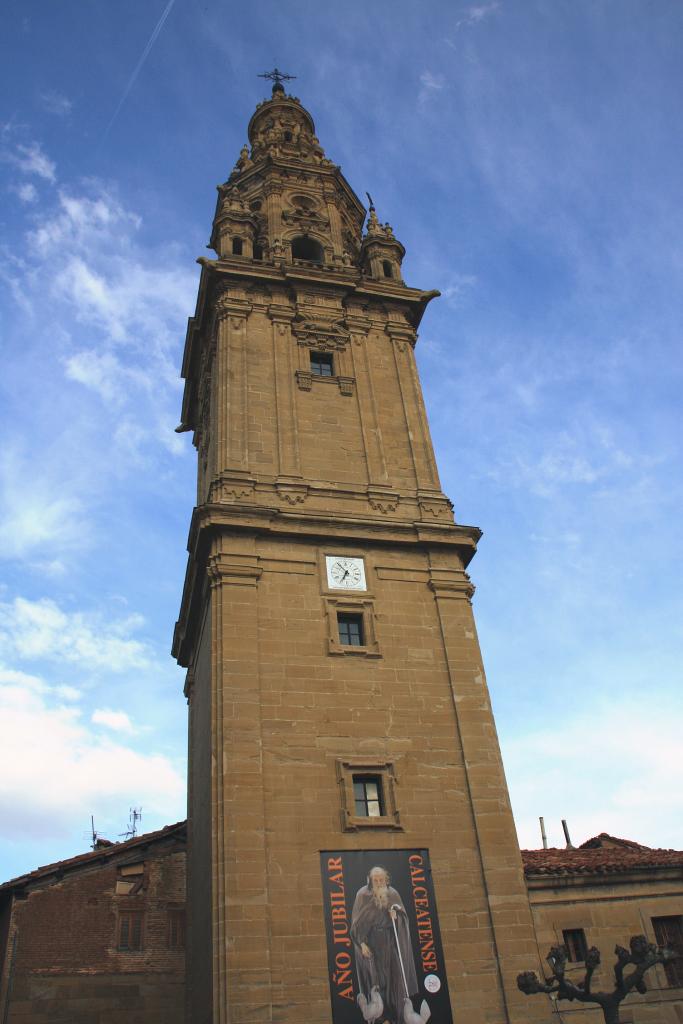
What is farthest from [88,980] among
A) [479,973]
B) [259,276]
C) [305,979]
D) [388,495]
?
[259,276]

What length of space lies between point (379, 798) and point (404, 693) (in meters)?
2.68

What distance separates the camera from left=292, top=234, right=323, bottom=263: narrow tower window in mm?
34469

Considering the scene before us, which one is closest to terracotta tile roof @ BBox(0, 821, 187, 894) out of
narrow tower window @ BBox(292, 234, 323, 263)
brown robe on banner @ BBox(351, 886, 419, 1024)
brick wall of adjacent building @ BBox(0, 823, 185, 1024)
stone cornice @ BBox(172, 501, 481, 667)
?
brick wall of adjacent building @ BBox(0, 823, 185, 1024)

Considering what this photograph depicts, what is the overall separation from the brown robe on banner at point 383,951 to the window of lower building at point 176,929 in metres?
8.89

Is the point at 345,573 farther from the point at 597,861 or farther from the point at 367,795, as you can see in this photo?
the point at 597,861

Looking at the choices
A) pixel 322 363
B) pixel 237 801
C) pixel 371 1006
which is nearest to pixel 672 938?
pixel 371 1006

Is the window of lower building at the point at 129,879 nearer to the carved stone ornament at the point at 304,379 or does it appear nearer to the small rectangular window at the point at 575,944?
the small rectangular window at the point at 575,944

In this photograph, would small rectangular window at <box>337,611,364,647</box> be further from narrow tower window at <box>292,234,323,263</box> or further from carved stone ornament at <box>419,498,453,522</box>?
narrow tower window at <box>292,234,323,263</box>

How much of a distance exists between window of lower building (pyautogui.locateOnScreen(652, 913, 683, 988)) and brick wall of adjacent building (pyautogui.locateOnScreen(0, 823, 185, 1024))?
40.3 feet

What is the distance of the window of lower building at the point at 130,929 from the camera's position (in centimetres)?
2406

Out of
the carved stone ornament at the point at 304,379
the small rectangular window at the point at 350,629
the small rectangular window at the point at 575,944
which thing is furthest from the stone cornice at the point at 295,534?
the small rectangular window at the point at 575,944

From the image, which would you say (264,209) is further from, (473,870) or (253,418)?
(473,870)

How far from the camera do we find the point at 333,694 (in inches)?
821

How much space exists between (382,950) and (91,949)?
1004 cm
